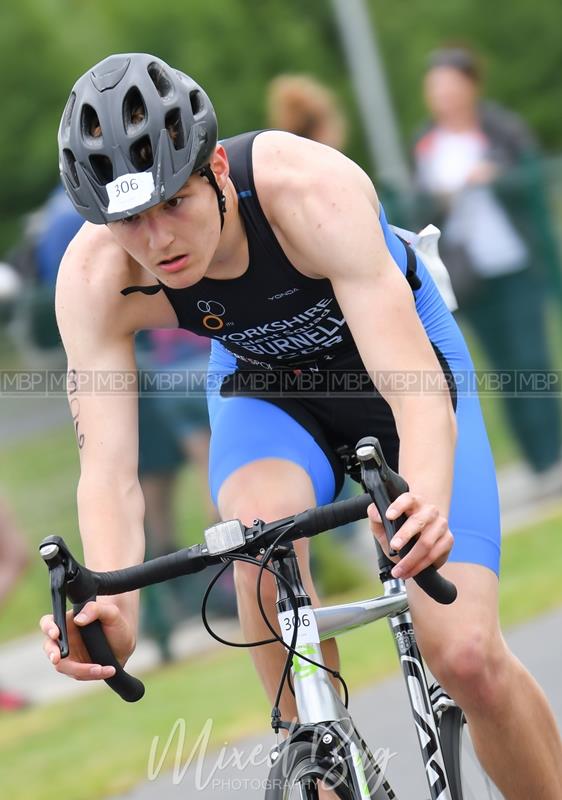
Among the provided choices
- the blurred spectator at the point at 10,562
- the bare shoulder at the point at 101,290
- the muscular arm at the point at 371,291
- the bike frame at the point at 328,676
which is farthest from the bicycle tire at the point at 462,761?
the blurred spectator at the point at 10,562

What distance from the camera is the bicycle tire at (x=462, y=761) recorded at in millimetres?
3973

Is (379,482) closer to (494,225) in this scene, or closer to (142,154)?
(142,154)

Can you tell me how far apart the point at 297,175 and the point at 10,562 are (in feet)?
14.4

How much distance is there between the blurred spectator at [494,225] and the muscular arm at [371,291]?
5.74 m

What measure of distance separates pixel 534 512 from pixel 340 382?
6.00m

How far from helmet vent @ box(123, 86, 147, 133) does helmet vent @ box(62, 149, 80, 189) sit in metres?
0.17

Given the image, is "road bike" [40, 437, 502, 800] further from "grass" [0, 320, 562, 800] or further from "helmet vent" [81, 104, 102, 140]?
"grass" [0, 320, 562, 800]

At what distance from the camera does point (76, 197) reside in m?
3.51

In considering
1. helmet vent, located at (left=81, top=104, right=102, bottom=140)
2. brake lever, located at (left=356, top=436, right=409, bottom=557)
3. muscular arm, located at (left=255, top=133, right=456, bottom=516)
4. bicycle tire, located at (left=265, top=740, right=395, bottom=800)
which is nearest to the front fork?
bicycle tire, located at (left=265, top=740, right=395, bottom=800)

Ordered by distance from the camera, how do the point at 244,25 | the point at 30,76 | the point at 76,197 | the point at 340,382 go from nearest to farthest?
the point at 76,197 → the point at 340,382 → the point at 30,76 → the point at 244,25

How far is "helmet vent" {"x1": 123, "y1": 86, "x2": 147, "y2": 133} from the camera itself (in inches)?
136

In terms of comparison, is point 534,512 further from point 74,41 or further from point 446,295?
point 74,41

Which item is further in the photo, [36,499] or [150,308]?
[36,499]

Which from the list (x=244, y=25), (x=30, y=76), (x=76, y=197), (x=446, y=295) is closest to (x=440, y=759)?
(x=446, y=295)
